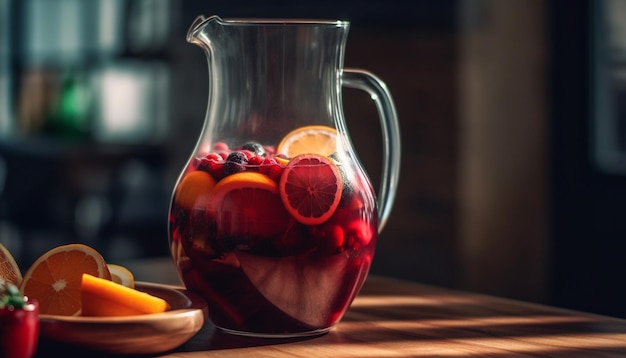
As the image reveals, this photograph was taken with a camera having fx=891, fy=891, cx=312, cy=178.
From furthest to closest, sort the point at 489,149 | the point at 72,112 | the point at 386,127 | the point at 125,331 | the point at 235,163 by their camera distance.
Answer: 1. the point at 72,112
2. the point at 489,149
3. the point at 386,127
4. the point at 235,163
5. the point at 125,331

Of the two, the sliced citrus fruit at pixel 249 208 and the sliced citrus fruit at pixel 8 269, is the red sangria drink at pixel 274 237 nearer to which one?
the sliced citrus fruit at pixel 249 208

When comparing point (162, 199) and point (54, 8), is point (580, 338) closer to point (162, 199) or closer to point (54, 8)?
point (162, 199)

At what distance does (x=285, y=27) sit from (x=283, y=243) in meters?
0.23

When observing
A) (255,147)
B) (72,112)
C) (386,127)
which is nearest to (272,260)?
(255,147)

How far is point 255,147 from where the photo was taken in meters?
0.89

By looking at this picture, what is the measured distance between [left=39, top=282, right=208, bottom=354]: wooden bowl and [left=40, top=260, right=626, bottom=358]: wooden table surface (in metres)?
0.03

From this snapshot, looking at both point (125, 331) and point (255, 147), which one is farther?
point (255, 147)

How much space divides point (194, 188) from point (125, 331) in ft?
0.61

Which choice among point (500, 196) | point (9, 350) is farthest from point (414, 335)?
point (500, 196)

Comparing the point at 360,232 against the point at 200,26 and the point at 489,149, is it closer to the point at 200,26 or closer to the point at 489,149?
the point at 200,26

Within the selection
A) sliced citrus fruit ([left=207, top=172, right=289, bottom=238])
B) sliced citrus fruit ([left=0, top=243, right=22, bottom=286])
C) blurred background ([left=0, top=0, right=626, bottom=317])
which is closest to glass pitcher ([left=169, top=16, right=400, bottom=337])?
sliced citrus fruit ([left=207, top=172, right=289, bottom=238])

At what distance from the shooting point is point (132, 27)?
4684 millimetres

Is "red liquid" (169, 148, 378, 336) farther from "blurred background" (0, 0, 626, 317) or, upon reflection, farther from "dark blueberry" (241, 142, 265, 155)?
"blurred background" (0, 0, 626, 317)

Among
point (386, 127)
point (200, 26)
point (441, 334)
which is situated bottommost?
point (441, 334)
